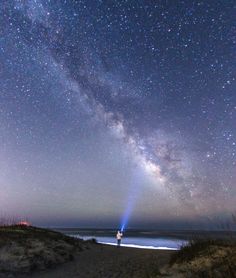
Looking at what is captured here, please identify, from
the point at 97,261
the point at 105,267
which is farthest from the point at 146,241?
the point at 105,267

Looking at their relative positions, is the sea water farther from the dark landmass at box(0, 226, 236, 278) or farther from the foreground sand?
the dark landmass at box(0, 226, 236, 278)

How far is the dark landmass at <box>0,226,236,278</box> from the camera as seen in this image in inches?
680

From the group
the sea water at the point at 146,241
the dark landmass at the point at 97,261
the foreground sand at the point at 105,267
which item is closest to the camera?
the dark landmass at the point at 97,261

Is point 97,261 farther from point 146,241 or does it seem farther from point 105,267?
point 146,241

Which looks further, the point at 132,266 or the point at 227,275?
the point at 132,266

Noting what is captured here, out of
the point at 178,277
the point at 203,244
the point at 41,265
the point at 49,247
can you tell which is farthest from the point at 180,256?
the point at 49,247

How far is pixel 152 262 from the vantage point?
27.8 metres

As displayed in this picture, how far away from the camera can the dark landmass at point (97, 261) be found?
1727cm

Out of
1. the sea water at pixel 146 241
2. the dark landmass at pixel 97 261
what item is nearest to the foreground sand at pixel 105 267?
the dark landmass at pixel 97 261

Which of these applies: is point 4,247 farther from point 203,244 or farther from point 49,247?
point 203,244

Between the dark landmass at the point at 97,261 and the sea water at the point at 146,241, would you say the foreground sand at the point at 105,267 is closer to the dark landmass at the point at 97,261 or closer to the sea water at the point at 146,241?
the dark landmass at the point at 97,261

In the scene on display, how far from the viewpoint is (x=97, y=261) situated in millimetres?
30578

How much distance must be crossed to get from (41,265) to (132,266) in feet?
25.4

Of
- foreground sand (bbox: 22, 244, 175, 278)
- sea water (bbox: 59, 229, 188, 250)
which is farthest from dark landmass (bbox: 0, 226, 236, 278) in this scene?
sea water (bbox: 59, 229, 188, 250)
